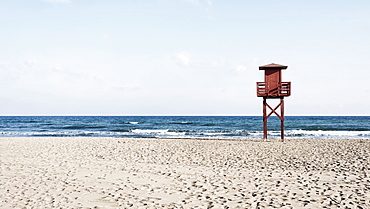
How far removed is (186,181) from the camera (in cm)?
877

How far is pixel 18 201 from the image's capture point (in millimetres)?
6762

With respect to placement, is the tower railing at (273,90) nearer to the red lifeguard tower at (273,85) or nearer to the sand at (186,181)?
the red lifeguard tower at (273,85)

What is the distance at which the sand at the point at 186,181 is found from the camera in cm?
670

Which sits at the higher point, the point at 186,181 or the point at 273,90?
the point at 273,90

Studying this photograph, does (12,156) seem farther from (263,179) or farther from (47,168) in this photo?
(263,179)

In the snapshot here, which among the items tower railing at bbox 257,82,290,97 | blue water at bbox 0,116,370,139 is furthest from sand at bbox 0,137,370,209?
blue water at bbox 0,116,370,139

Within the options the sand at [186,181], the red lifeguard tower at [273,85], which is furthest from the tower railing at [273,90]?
the sand at [186,181]

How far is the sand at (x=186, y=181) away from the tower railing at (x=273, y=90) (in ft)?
25.5

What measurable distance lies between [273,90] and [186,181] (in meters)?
14.0

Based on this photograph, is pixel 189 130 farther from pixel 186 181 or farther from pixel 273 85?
pixel 186 181

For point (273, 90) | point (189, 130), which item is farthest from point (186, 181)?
point (189, 130)

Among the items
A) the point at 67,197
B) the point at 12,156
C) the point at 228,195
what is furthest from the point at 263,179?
the point at 12,156

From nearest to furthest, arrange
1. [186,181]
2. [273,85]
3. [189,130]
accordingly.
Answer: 1. [186,181]
2. [273,85]
3. [189,130]

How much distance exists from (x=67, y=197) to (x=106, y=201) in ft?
3.42
